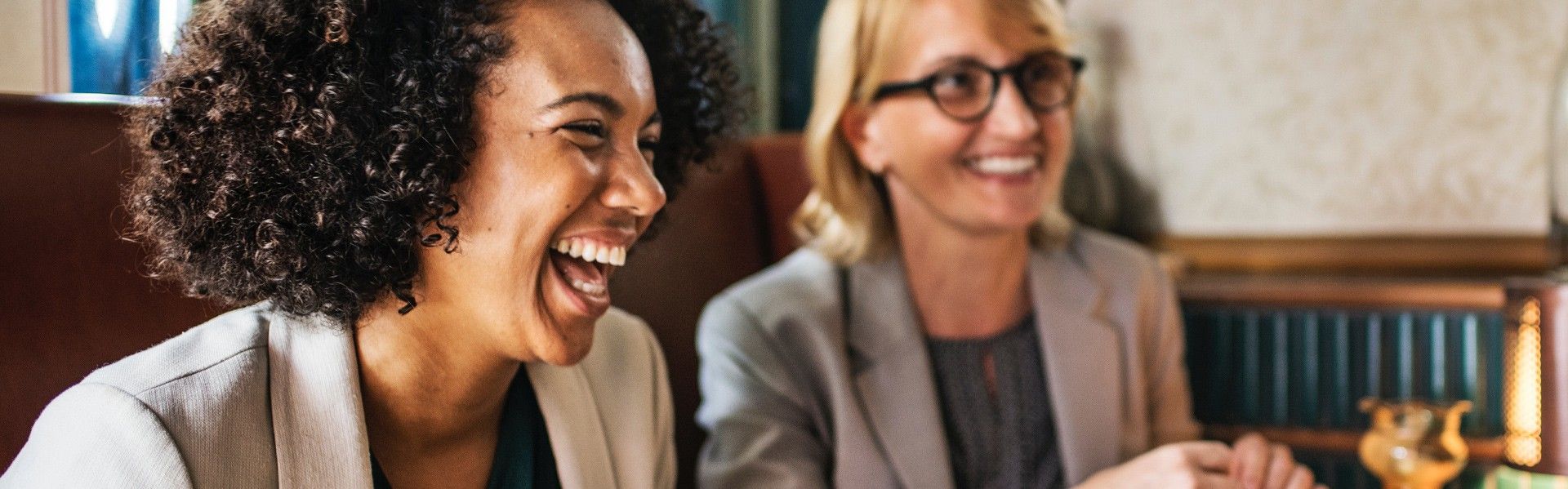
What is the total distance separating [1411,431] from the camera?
1.65 meters

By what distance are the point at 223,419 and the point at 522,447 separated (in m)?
0.35

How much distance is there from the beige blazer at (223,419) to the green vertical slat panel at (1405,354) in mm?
1698

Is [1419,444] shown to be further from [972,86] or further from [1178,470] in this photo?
[972,86]

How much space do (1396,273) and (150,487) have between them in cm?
243

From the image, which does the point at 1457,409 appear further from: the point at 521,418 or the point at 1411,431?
the point at 521,418

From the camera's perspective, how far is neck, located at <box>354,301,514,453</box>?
109 centimetres

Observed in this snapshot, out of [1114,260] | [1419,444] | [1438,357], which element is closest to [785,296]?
[1114,260]

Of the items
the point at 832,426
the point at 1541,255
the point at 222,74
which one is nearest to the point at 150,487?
the point at 222,74

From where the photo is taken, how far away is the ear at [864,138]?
1915mm

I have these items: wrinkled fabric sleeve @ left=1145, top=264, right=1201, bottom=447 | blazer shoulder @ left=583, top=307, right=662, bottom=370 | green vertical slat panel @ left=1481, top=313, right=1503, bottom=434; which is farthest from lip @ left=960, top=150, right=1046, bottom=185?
green vertical slat panel @ left=1481, top=313, right=1503, bottom=434

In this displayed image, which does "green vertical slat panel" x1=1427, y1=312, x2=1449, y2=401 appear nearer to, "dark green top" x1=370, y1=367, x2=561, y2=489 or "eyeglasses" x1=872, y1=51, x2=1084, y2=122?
"eyeglasses" x1=872, y1=51, x2=1084, y2=122

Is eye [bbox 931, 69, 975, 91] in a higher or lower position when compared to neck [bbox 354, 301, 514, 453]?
higher

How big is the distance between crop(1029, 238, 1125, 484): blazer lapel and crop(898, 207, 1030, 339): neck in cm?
5

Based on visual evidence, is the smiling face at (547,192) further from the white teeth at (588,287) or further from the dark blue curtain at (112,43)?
the dark blue curtain at (112,43)
